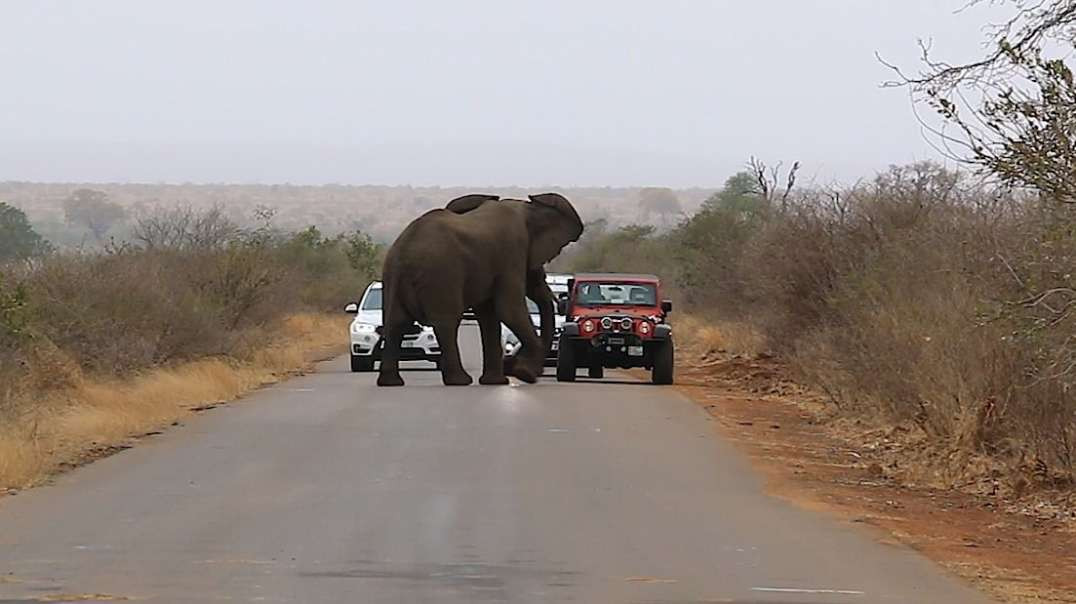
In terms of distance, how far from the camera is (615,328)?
2988cm

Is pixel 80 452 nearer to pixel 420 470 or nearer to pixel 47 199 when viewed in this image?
pixel 420 470

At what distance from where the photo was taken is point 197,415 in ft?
73.4

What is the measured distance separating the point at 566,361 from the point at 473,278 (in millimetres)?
2484

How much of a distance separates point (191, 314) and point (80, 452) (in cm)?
1348

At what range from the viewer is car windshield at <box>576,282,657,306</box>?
103ft

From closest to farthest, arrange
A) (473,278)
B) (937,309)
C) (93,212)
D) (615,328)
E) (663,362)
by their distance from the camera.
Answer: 1. (937,309)
2. (473,278)
3. (615,328)
4. (663,362)
5. (93,212)

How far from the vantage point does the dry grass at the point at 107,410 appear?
15.9 meters

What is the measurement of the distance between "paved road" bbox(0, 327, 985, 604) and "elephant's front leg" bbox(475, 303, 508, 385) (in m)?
8.15

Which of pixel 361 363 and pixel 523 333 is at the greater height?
pixel 523 333

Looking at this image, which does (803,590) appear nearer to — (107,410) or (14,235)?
(107,410)

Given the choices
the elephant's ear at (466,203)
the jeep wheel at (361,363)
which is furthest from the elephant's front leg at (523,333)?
the jeep wheel at (361,363)

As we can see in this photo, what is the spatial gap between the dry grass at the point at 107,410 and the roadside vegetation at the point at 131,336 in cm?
3

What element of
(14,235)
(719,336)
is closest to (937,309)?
(719,336)

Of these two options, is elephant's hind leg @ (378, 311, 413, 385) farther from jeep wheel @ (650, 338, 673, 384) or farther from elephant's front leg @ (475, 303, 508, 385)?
jeep wheel @ (650, 338, 673, 384)
